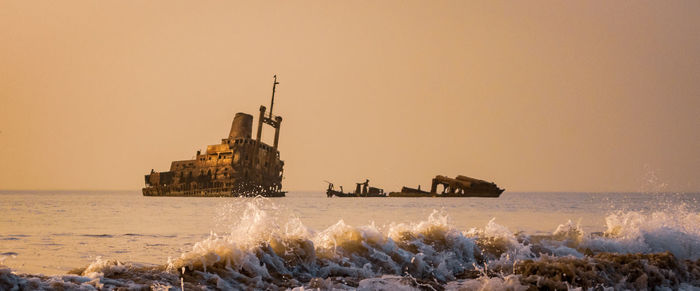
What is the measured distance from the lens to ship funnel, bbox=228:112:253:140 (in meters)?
79.9

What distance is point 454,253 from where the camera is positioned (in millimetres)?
11773

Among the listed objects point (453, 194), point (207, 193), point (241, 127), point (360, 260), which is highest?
point (241, 127)

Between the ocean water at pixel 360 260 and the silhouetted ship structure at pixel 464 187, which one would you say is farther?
the silhouetted ship structure at pixel 464 187

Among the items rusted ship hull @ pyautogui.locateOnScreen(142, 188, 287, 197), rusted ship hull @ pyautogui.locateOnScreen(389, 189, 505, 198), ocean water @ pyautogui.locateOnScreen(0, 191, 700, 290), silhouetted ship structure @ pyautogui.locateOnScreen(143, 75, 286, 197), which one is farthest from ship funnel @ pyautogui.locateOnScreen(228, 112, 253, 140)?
→ ocean water @ pyautogui.locateOnScreen(0, 191, 700, 290)

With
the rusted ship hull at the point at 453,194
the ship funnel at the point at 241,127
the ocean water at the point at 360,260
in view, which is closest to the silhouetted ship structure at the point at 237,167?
the ship funnel at the point at 241,127

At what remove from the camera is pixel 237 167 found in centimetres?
7875

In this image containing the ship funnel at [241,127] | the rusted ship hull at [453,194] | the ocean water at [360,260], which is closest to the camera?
the ocean water at [360,260]

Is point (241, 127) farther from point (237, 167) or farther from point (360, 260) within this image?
point (360, 260)

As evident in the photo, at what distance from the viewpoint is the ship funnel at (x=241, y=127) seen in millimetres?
79938

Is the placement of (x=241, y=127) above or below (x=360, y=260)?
above

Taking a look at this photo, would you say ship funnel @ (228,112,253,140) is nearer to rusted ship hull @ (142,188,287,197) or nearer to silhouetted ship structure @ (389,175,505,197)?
rusted ship hull @ (142,188,287,197)

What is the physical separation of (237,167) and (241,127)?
18.4ft

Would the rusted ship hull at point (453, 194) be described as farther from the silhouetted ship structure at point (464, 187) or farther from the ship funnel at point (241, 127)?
Answer: the ship funnel at point (241, 127)

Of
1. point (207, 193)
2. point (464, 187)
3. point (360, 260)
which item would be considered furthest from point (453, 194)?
point (360, 260)
